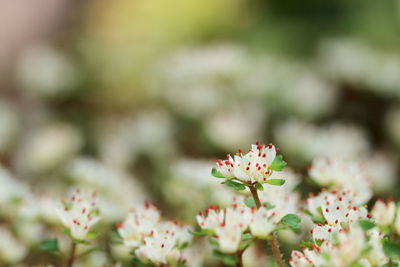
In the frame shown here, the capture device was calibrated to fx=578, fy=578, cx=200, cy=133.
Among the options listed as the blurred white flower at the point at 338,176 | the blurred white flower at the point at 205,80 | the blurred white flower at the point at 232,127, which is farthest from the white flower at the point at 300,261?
the blurred white flower at the point at 205,80

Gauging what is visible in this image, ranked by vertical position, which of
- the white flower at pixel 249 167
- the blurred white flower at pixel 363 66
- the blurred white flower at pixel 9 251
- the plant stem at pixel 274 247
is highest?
the white flower at pixel 249 167

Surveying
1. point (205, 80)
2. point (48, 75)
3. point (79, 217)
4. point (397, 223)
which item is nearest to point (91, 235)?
point (79, 217)

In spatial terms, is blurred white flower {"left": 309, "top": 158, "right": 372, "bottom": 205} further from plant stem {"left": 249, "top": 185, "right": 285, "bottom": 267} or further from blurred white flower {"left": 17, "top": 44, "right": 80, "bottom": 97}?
blurred white flower {"left": 17, "top": 44, "right": 80, "bottom": 97}

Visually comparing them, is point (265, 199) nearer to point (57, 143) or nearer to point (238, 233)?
point (238, 233)

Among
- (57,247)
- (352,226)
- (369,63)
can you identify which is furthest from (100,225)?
(369,63)

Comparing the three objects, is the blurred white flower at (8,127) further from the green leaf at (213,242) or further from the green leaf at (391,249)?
the green leaf at (391,249)

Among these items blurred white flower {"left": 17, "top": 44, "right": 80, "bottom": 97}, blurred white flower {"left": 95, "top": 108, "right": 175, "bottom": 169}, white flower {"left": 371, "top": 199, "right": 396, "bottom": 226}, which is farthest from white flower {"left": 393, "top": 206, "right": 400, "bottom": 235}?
blurred white flower {"left": 17, "top": 44, "right": 80, "bottom": 97}

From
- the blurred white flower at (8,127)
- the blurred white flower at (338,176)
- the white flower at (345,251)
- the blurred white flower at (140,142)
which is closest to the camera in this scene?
the white flower at (345,251)
